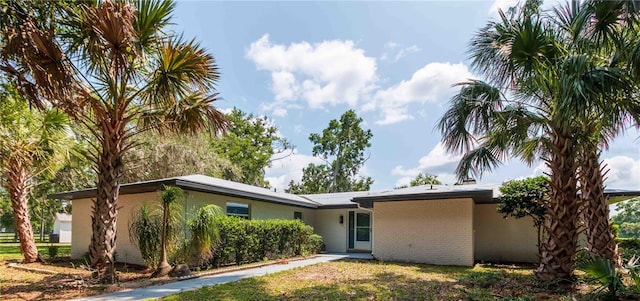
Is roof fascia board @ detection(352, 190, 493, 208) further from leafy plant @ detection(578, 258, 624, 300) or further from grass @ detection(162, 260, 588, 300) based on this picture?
leafy plant @ detection(578, 258, 624, 300)

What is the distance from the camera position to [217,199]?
13.0 metres

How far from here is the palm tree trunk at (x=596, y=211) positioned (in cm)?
950

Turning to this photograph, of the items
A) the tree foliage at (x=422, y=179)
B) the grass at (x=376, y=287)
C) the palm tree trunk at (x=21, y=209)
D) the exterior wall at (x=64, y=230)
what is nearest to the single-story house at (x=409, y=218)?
the palm tree trunk at (x=21, y=209)

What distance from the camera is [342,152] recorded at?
37750 millimetres

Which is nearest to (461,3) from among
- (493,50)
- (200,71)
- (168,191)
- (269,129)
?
(493,50)

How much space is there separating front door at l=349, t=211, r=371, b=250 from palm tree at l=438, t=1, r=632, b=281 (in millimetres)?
10480

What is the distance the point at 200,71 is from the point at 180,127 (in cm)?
186

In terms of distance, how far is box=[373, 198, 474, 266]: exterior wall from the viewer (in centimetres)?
1309

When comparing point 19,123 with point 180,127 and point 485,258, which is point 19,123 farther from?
point 485,258

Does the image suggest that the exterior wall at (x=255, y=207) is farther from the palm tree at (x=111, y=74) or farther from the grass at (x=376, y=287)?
the grass at (x=376, y=287)

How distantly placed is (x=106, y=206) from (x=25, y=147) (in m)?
5.48

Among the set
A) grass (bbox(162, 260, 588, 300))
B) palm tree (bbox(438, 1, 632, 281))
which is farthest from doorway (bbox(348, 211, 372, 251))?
palm tree (bbox(438, 1, 632, 281))

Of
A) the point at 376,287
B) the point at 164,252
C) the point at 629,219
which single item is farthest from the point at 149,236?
the point at 629,219

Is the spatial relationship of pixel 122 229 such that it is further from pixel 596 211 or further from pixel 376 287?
pixel 596 211
